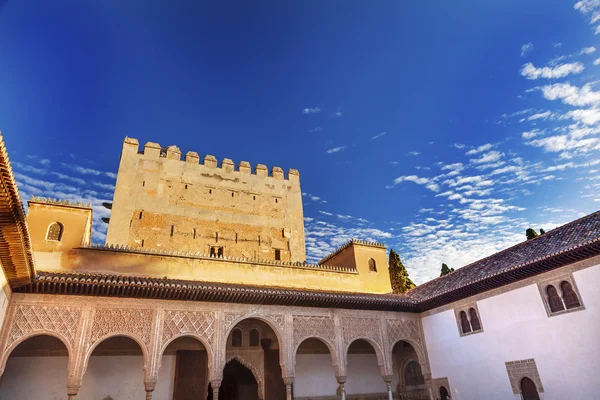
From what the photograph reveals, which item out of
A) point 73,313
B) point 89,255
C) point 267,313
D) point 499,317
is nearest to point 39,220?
point 89,255

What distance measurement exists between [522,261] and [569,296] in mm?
1350

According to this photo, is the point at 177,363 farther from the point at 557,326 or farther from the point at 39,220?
the point at 557,326

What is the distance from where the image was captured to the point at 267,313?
452 inches

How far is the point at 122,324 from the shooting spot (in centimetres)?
988

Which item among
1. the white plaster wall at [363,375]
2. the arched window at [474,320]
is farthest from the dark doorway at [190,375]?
the arched window at [474,320]

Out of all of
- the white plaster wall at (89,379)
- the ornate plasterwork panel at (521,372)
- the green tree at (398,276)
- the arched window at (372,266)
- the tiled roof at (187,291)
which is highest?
the green tree at (398,276)

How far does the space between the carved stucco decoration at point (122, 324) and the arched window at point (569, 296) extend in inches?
386

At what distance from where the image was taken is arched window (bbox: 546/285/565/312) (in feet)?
32.2

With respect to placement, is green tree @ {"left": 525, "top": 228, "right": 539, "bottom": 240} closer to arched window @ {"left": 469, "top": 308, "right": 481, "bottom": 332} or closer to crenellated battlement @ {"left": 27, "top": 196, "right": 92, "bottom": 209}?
arched window @ {"left": 469, "top": 308, "right": 481, "bottom": 332}

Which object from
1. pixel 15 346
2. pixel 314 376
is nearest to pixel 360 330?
pixel 314 376

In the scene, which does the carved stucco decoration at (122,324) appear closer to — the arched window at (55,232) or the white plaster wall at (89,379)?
the white plaster wall at (89,379)

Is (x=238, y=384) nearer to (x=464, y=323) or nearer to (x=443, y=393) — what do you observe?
(x=443, y=393)

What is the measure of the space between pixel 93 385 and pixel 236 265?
5621 millimetres

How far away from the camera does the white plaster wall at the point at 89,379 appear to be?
10109mm
